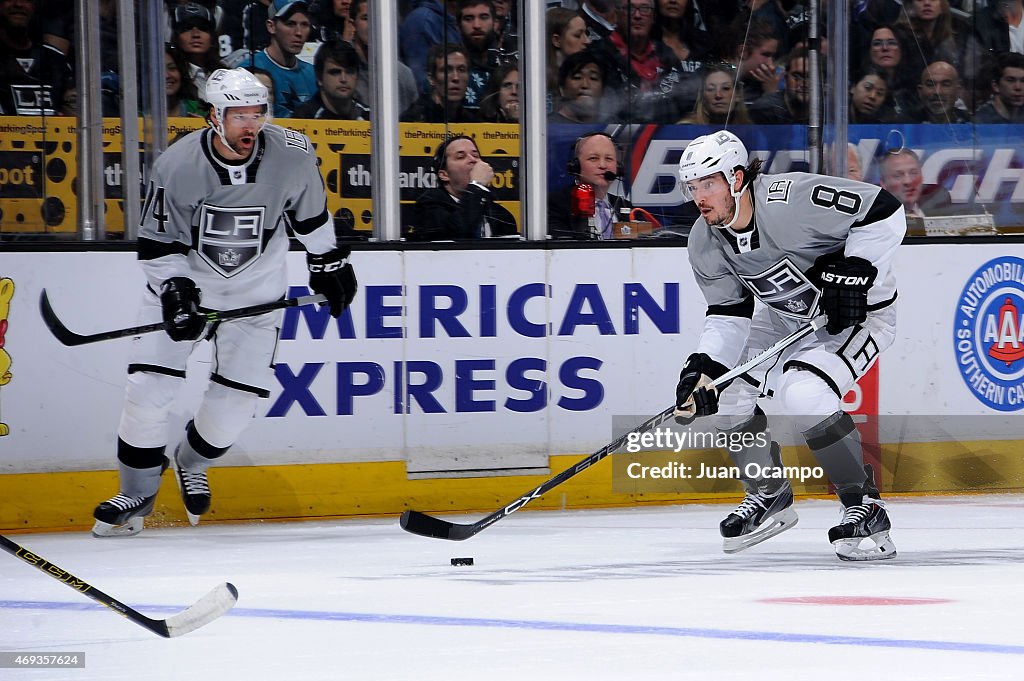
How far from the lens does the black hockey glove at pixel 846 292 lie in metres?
3.99

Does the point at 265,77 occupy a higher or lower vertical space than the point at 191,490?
higher

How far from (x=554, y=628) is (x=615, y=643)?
0.21 metres

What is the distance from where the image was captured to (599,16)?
18.2 feet

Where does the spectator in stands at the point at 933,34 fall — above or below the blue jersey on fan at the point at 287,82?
above

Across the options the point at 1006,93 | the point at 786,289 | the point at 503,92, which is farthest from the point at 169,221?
the point at 1006,93

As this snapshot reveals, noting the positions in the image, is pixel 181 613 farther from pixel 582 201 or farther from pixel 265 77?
pixel 582 201

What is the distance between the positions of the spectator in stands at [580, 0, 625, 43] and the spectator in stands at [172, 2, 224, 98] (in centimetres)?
125

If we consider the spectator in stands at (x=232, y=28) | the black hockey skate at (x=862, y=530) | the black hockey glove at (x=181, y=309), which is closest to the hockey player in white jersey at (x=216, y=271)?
the black hockey glove at (x=181, y=309)

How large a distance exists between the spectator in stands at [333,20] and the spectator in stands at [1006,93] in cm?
229

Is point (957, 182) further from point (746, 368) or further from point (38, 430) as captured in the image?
point (38, 430)

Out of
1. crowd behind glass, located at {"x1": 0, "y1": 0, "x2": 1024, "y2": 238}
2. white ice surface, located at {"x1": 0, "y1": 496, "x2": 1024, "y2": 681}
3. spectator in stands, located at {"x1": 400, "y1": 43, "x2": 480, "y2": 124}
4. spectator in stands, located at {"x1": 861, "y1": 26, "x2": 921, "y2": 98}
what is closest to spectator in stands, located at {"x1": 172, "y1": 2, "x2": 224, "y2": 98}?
crowd behind glass, located at {"x1": 0, "y1": 0, "x2": 1024, "y2": 238}

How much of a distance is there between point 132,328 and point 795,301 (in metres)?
1.98

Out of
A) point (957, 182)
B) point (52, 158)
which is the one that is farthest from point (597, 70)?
point (52, 158)

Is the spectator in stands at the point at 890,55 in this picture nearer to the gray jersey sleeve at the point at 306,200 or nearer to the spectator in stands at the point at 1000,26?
the spectator in stands at the point at 1000,26
